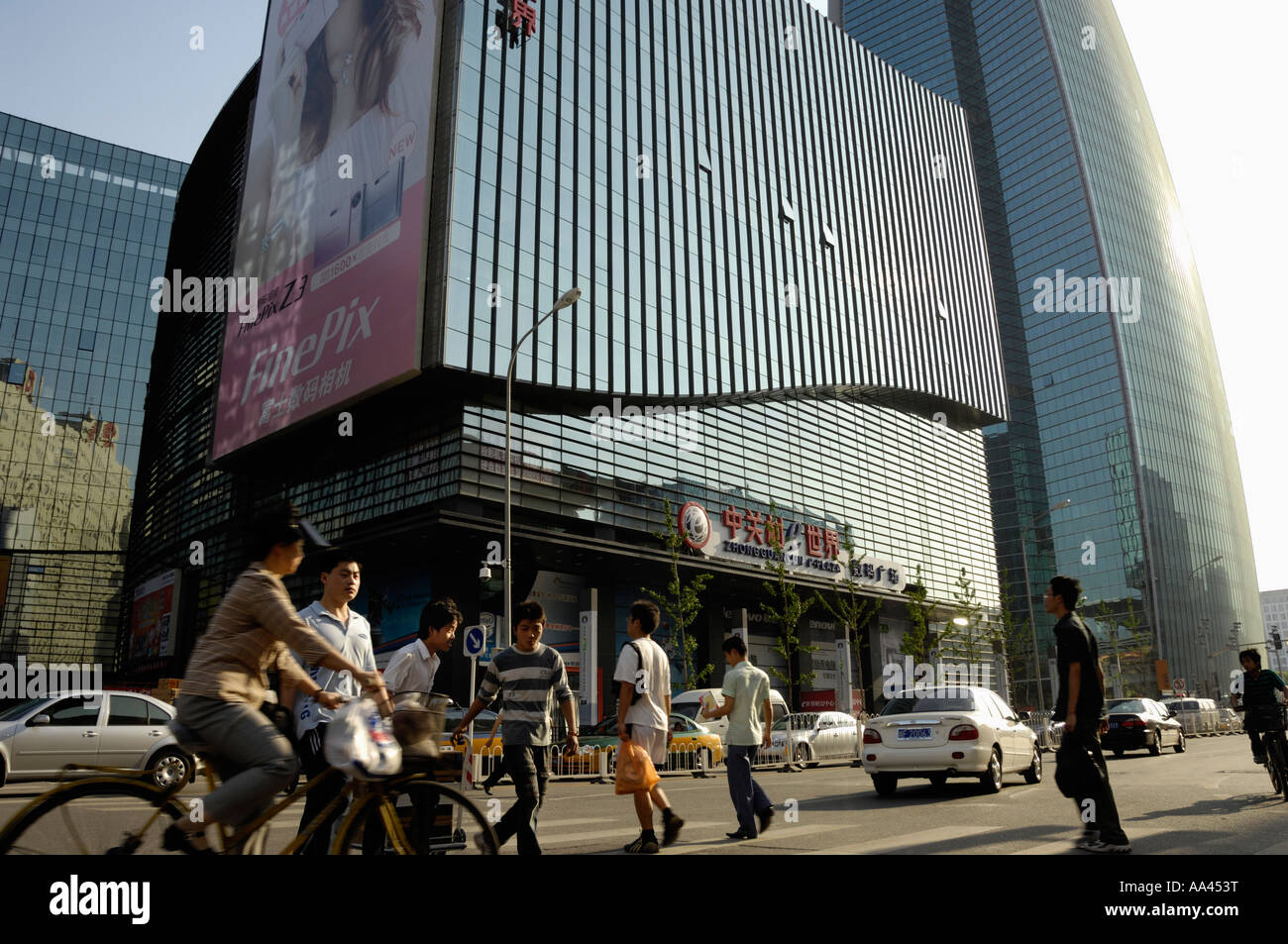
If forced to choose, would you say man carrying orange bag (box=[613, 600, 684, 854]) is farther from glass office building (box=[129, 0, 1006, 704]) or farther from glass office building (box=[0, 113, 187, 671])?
glass office building (box=[0, 113, 187, 671])

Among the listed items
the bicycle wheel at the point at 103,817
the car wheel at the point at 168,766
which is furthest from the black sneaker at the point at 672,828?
the car wheel at the point at 168,766

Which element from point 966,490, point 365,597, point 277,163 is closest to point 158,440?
point 277,163

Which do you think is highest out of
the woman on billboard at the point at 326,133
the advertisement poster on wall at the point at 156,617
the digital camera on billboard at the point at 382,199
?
the woman on billboard at the point at 326,133

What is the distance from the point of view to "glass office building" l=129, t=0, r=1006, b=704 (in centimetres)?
3053

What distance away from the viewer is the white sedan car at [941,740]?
11.0 metres

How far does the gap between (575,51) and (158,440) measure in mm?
44160

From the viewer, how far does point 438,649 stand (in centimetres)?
587

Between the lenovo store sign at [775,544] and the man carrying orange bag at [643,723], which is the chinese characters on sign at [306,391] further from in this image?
the man carrying orange bag at [643,723]

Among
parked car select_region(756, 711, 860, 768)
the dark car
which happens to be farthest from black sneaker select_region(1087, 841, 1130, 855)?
the dark car

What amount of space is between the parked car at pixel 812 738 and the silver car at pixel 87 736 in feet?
46.0

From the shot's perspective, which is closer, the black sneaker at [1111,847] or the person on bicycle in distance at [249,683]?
the person on bicycle in distance at [249,683]

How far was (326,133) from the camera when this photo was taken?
36.7 metres

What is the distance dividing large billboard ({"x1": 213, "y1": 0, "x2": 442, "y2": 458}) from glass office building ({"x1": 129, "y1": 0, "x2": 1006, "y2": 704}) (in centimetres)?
112
